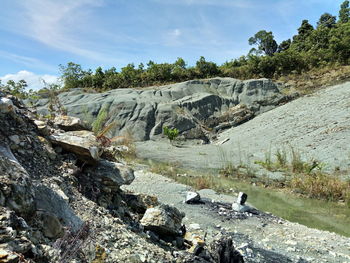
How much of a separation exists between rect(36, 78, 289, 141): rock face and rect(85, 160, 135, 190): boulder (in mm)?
19395

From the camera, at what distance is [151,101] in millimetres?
27234

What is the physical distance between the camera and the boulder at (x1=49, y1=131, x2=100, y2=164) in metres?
4.37

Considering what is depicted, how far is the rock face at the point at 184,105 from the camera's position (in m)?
25.1

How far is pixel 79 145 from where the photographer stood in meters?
4.35

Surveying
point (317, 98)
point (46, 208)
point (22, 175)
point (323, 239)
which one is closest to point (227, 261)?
point (46, 208)

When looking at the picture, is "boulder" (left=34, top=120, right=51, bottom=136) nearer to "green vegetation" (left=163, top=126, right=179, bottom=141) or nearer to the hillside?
the hillside

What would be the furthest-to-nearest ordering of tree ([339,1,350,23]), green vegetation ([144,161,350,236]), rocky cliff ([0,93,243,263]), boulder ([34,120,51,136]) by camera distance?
tree ([339,1,350,23]) → green vegetation ([144,161,350,236]) → boulder ([34,120,51,136]) → rocky cliff ([0,93,243,263])

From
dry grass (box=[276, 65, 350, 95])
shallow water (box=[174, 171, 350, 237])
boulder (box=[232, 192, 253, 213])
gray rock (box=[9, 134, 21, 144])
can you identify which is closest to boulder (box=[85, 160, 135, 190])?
gray rock (box=[9, 134, 21, 144])

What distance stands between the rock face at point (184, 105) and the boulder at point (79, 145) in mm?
19518

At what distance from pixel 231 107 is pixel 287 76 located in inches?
255

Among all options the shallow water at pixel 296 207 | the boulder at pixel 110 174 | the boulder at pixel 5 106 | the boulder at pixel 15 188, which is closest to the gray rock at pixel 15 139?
the boulder at pixel 5 106

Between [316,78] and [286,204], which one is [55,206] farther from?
[316,78]

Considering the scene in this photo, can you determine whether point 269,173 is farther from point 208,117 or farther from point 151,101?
point 151,101

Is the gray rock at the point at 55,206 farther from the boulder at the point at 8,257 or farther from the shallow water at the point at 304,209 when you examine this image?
the shallow water at the point at 304,209
